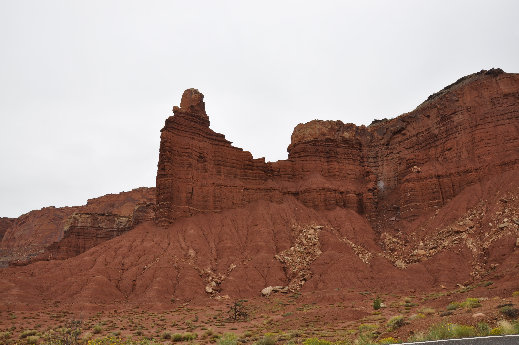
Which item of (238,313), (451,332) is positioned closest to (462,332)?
(451,332)

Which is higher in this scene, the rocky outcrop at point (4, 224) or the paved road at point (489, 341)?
the rocky outcrop at point (4, 224)

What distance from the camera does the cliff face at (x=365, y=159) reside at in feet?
155

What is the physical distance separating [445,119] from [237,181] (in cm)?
3054

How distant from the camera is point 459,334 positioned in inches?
437

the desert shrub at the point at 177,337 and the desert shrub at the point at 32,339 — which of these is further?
the desert shrub at the point at 177,337

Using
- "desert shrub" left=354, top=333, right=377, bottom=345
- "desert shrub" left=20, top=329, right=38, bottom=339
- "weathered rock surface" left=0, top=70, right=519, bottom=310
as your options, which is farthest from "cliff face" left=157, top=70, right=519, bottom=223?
"desert shrub" left=354, top=333, right=377, bottom=345

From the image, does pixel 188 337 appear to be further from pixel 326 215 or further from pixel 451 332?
pixel 326 215

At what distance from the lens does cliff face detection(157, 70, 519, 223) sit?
47.1 metres

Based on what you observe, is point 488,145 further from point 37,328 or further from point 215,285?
point 37,328

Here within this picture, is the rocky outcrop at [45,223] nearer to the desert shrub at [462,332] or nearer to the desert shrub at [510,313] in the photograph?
the desert shrub at [510,313]

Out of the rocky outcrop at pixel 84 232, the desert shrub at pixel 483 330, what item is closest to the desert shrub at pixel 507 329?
the desert shrub at pixel 483 330

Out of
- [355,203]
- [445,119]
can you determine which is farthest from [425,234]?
[445,119]

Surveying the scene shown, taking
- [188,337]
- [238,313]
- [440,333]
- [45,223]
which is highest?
[45,223]

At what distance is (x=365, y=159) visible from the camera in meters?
61.3
